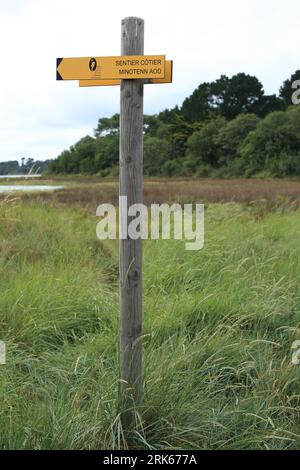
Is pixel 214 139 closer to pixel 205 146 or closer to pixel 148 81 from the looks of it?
pixel 205 146

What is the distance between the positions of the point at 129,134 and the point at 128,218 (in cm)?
40

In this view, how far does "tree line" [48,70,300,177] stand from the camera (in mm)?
26844

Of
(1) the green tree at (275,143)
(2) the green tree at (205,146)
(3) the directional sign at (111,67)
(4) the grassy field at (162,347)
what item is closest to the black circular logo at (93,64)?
(3) the directional sign at (111,67)

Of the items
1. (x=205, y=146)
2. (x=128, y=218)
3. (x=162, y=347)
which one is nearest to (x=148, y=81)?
(x=128, y=218)

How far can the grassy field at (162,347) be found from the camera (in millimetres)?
2301

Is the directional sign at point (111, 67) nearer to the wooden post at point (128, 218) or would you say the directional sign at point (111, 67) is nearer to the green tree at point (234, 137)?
the wooden post at point (128, 218)

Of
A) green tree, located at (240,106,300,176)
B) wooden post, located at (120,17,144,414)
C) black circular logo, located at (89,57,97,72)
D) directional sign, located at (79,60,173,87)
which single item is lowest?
wooden post, located at (120,17,144,414)

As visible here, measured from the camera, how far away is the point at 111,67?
88.8 inches

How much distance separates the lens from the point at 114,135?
25828 millimetres

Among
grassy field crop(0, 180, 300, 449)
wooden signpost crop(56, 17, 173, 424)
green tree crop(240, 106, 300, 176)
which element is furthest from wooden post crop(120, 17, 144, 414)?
green tree crop(240, 106, 300, 176)

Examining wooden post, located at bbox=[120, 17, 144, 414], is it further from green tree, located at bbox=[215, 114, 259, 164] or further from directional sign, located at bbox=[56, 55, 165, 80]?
green tree, located at bbox=[215, 114, 259, 164]

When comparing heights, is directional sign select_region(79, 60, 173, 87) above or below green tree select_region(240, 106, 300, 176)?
below

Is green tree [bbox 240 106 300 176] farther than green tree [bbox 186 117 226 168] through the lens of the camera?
No

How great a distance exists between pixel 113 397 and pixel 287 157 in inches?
1152
